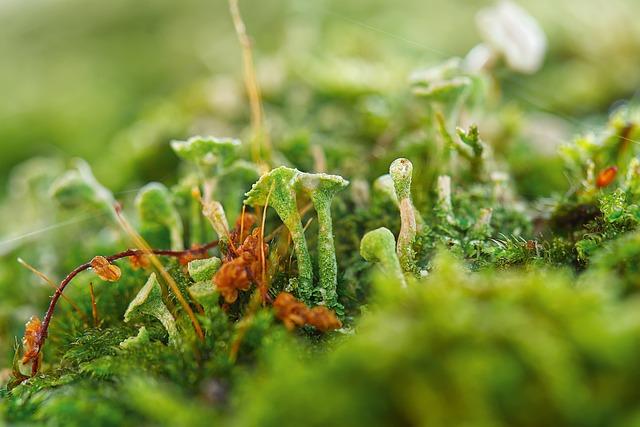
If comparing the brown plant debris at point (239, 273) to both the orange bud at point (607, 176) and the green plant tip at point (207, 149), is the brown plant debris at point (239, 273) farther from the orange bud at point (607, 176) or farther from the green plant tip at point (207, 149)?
the orange bud at point (607, 176)

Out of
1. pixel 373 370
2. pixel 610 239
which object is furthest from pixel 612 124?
pixel 373 370

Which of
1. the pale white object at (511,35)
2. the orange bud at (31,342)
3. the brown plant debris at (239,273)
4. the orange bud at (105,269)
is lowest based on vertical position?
the orange bud at (31,342)

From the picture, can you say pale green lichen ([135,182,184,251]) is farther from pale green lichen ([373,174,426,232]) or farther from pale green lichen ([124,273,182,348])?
pale green lichen ([373,174,426,232])

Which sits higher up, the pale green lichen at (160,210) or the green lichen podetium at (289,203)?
the green lichen podetium at (289,203)

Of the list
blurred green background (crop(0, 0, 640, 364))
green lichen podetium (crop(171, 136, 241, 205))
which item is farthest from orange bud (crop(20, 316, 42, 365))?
green lichen podetium (crop(171, 136, 241, 205))

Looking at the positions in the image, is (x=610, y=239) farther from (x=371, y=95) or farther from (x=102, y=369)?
(x=371, y=95)

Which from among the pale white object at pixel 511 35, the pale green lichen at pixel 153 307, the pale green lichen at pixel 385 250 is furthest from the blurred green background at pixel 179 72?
the pale green lichen at pixel 385 250
